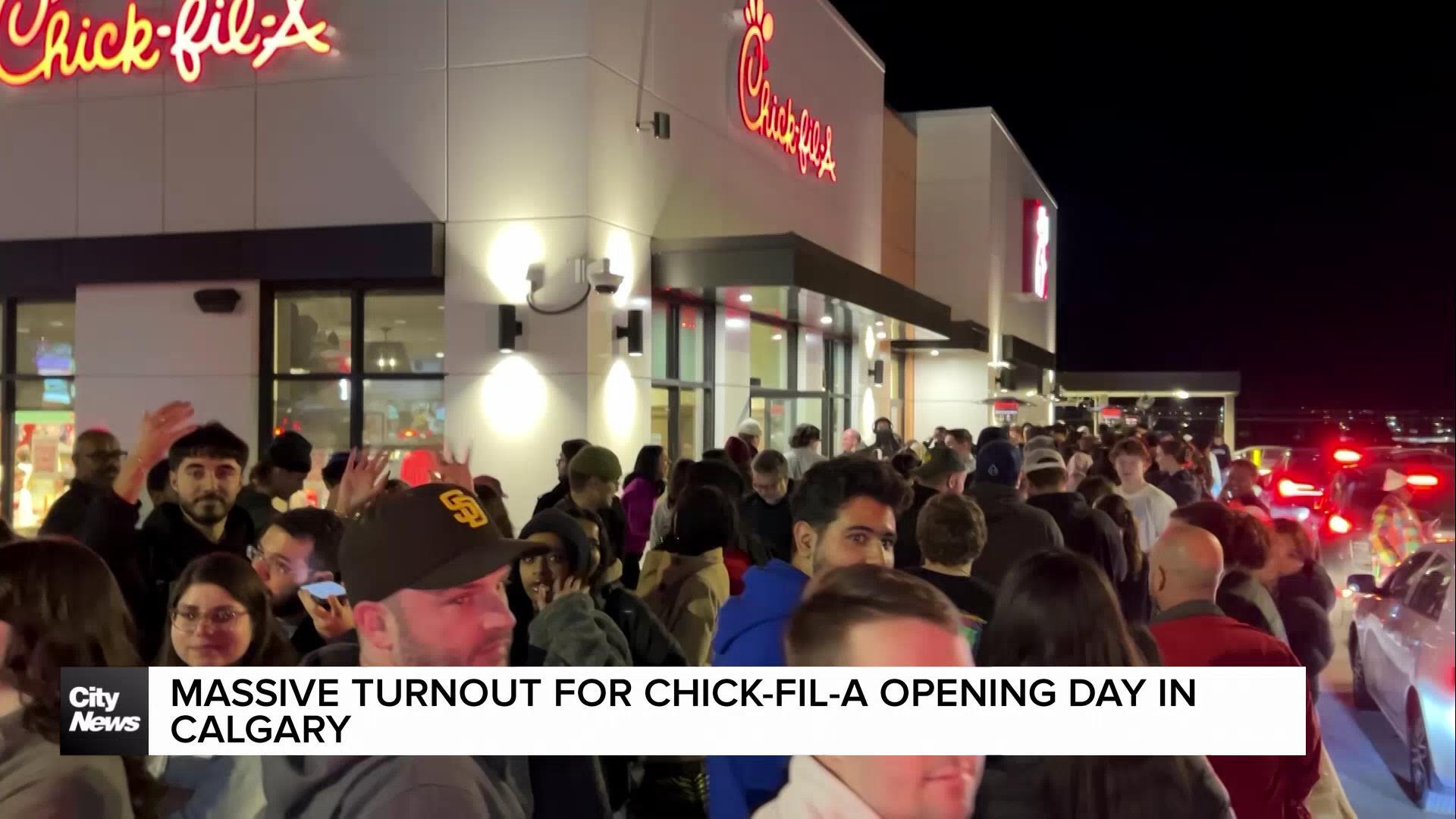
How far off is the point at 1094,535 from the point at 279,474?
461cm

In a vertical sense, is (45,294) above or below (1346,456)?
above

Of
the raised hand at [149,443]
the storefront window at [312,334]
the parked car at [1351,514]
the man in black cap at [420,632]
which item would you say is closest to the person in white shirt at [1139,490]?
the parked car at [1351,514]

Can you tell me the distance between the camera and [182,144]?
483 inches

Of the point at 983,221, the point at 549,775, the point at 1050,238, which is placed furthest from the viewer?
the point at 1050,238

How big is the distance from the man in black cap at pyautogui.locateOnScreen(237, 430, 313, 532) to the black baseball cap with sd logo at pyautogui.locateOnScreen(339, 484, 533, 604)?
400 cm

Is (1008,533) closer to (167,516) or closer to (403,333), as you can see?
(167,516)

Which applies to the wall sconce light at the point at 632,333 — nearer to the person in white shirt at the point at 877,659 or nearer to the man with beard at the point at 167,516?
the man with beard at the point at 167,516

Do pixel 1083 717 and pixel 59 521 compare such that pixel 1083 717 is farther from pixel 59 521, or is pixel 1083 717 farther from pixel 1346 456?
pixel 1346 456

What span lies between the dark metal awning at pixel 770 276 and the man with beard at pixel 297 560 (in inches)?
332

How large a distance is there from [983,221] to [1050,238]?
1143cm

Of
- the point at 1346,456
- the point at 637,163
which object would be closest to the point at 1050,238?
the point at 1346,456

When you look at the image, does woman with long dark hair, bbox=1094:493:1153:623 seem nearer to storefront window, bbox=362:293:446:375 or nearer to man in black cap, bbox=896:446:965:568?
man in black cap, bbox=896:446:965:568

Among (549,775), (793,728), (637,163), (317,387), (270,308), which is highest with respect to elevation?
(637,163)

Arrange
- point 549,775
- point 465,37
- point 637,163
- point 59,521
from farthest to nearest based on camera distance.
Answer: point 637,163 < point 465,37 < point 59,521 < point 549,775
